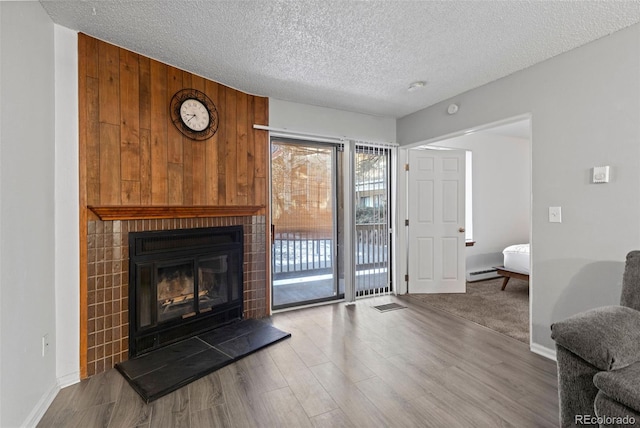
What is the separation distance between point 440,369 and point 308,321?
1462 millimetres

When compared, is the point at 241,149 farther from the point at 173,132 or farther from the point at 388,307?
the point at 388,307

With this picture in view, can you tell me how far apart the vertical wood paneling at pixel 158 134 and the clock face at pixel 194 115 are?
0.16 meters

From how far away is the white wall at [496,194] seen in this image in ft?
17.5

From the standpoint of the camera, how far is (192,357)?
2480mm

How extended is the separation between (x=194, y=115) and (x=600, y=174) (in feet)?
11.0

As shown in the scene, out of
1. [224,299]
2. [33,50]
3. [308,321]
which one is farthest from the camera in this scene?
[308,321]

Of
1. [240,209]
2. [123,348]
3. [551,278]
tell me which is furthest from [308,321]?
[551,278]

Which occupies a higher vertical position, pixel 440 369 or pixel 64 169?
pixel 64 169

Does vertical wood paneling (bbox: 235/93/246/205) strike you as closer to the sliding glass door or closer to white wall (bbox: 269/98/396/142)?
white wall (bbox: 269/98/396/142)

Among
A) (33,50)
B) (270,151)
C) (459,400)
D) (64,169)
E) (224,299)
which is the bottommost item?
(459,400)

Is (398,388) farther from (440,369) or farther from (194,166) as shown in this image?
(194,166)

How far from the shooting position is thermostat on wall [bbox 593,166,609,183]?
7.41 ft

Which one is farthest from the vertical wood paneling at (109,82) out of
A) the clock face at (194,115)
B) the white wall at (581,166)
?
the white wall at (581,166)

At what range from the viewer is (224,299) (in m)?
3.17
